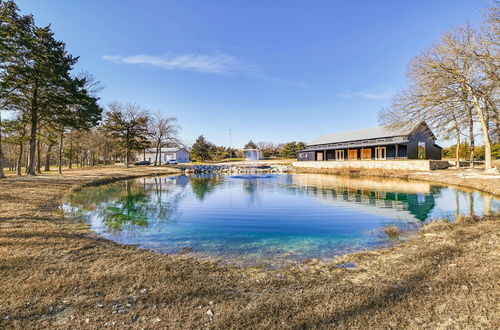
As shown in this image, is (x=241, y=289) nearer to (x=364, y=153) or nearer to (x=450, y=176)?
(x=450, y=176)

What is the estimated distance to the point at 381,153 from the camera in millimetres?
35531

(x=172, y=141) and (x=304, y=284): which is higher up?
(x=172, y=141)

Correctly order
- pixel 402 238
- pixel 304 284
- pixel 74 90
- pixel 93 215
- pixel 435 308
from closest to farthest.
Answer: pixel 435 308, pixel 304 284, pixel 402 238, pixel 93 215, pixel 74 90

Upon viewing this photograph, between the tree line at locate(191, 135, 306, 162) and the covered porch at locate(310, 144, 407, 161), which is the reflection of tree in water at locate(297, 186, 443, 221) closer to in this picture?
the covered porch at locate(310, 144, 407, 161)

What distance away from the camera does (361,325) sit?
273 centimetres

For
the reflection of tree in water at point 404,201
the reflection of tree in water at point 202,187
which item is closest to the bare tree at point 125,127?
the reflection of tree in water at point 202,187

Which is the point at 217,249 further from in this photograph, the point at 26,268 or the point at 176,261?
the point at 26,268

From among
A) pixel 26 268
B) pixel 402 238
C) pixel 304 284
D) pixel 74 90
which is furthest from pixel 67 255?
pixel 74 90

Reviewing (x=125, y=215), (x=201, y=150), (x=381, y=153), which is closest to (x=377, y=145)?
(x=381, y=153)

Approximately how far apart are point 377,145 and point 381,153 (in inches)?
59.5

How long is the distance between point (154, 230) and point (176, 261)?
337cm

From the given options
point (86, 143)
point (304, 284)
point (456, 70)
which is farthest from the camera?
point (86, 143)

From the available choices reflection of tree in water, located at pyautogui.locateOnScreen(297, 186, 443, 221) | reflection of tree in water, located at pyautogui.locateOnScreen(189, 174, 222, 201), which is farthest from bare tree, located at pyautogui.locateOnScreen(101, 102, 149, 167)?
reflection of tree in water, located at pyautogui.locateOnScreen(297, 186, 443, 221)

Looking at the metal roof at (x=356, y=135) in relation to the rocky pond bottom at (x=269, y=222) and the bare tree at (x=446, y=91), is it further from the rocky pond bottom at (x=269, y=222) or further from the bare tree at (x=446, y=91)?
the rocky pond bottom at (x=269, y=222)
